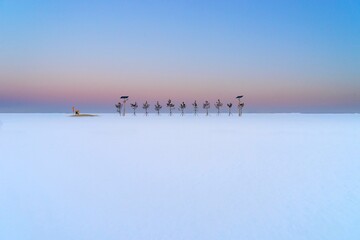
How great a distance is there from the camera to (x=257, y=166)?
8703 millimetres

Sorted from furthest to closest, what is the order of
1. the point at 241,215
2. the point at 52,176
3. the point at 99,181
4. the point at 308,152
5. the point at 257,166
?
the point at 308,152, the point at 257,166, the point at 52,176, the point at 99,181, the point at 241,215

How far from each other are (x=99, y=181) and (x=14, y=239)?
294 centimetres

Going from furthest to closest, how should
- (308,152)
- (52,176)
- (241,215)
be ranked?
(308,152) → (52,176) → (241,215)

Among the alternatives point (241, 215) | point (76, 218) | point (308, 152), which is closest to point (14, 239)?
point (76, 218)

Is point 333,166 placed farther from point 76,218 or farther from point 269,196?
point 76,218

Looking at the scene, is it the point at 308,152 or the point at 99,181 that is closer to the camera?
the point at 99,181

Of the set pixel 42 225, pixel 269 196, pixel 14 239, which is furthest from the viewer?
pixel 269 196

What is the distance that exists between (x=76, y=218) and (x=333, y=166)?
6.77 meters

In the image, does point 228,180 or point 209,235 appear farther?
point 228,180

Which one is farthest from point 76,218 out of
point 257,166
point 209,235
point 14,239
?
point 257,166

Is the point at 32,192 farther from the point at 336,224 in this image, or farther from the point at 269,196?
the point at 336,224

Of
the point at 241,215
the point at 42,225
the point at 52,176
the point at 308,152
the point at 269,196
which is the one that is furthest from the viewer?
the point at 308,152

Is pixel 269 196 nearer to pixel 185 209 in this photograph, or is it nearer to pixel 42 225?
pixel 185 209

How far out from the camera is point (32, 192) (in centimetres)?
601
